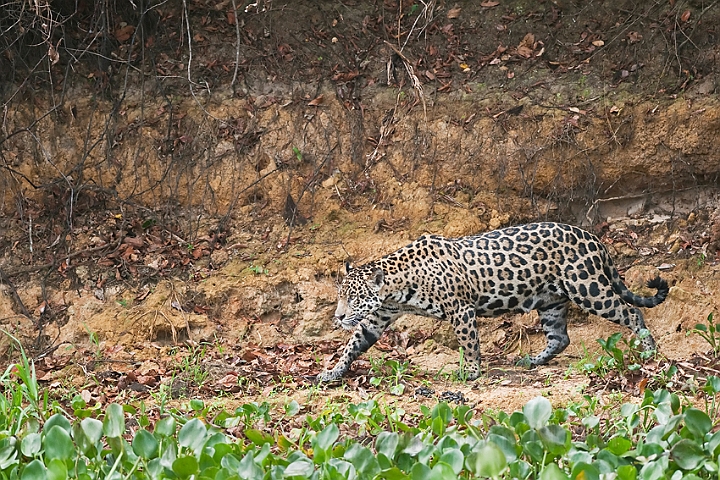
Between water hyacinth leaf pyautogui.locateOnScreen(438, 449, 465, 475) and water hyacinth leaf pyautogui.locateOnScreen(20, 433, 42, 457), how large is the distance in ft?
6.84

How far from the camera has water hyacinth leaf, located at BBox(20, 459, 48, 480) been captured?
185 inches

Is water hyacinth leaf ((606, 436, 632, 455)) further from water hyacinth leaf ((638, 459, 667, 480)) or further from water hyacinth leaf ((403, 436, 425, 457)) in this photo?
water hyacinth leaf ((403, 436, 425, 457))

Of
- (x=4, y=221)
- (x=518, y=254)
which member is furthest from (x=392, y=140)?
(x=4, y=221)

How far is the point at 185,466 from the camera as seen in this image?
4.77 meters

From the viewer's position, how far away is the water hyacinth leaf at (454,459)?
4.64 m

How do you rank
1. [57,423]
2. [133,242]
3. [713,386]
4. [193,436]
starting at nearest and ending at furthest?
[193,436]
[57,423]
[713,386]
[133,242]

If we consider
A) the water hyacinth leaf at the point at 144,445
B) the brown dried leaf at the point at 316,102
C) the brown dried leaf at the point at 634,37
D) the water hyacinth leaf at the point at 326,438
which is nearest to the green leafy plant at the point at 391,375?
the water hyacinth leaf at the point at 326,438

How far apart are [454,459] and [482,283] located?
192 inches

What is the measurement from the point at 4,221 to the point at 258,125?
314 centimetres

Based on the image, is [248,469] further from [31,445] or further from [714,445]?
[714,445]

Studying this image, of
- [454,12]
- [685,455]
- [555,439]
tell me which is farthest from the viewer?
[454,12]

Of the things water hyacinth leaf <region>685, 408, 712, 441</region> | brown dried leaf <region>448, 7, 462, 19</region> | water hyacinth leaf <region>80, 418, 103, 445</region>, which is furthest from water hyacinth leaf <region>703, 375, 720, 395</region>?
brown dried leaf <region>448, 7, 462, 19</region>

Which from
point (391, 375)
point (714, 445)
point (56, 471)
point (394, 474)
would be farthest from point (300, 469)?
point (391, 375)

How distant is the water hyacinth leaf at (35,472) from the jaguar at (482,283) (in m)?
4.60
